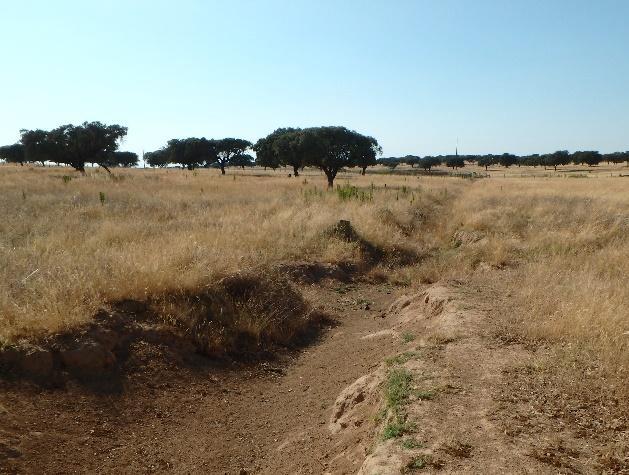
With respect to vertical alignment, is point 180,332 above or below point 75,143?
below

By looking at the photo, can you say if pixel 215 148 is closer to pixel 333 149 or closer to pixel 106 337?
pixel 333 149

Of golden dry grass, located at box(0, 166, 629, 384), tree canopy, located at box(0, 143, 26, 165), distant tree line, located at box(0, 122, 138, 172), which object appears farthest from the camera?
tree canopy, located at box(0, 143, 26, 165)

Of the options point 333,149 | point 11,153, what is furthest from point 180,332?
point 11,153

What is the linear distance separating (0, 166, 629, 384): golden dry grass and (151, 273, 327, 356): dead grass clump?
247 millimetres

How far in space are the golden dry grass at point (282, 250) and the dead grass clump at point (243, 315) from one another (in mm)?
247

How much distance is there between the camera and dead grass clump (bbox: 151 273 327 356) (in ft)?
19.3

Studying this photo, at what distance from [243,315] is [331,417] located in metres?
2.33

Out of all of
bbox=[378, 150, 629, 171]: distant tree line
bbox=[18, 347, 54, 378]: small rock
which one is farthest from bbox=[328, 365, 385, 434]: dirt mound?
bbox=[378, 150, 629, 171]: distant tree line

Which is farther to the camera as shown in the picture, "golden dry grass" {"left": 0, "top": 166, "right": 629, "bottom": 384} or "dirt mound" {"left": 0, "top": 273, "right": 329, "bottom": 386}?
"golden dry grass" {"left": 0, "top": 166, "right": 629, "bottom": 384}

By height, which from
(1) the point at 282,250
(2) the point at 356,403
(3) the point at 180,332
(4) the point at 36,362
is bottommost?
(2) the point at 356,403

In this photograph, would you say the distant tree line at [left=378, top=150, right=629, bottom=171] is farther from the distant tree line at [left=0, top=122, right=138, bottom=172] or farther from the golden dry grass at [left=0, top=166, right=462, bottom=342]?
the golden dry grass at [left=0, top=166, right=462, bottom=342]

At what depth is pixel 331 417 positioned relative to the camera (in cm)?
441

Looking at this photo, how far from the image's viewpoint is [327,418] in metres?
4.47

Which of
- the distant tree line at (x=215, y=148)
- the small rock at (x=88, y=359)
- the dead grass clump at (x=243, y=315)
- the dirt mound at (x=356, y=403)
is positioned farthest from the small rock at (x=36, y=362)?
the distant tree line at (x=215, y=148)
